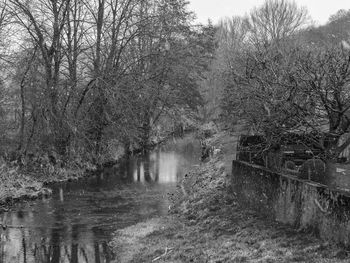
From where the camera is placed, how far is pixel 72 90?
2466cm

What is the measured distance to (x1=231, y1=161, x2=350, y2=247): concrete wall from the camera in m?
7.41

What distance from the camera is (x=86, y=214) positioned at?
14875 mm

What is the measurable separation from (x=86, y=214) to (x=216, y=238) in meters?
6.28

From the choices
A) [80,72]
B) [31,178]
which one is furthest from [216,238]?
[80,72]

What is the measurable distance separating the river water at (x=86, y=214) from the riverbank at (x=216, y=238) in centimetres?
79

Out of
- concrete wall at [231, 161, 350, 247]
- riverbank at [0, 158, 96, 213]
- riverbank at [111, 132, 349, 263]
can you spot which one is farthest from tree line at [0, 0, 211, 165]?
concrete wall at [231, 161, 350, 247]

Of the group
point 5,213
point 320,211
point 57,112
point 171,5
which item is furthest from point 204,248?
point 171,5

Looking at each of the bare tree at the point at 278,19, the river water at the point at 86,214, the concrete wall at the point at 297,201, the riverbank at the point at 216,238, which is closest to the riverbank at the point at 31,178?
the river water at the point at 86,214

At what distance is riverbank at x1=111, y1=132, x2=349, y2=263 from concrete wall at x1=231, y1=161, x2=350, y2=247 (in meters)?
0.20

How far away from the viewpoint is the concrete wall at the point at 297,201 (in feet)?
24.3

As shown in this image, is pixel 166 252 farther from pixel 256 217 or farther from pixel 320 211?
pixel 320 211

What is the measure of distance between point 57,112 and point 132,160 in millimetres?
6509

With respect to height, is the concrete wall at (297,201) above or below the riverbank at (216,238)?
above

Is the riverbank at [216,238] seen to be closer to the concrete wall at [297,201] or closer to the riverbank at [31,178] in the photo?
the concrete wall at [297,201]
